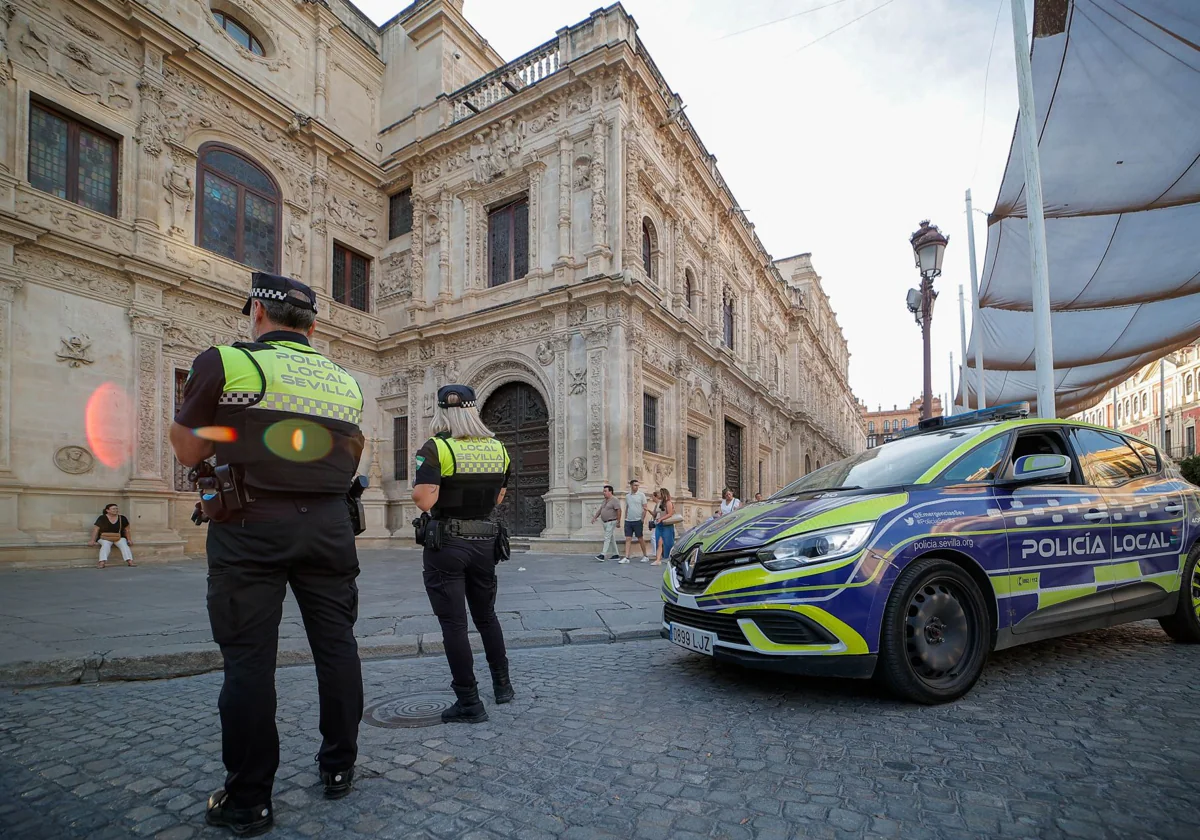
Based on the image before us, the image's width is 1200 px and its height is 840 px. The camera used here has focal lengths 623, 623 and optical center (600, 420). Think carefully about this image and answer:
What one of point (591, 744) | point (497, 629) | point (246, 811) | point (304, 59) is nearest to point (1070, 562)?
point (591, 744)

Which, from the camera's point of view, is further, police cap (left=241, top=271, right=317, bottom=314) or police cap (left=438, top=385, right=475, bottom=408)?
police cap (left=438, top=385, right=475, bottom=408)

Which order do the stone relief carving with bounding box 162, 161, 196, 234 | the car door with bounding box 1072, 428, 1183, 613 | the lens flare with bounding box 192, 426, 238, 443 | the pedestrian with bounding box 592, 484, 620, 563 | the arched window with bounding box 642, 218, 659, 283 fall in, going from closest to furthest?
the lens flare with bounding box 192, 426, 238, 443 → the car door with bounding box 1072, 428, 1183, 613 → the pedestrian with bounding box 592, 484, 620, 563 → the stone relief carving with bounding box 162, 161, 196, 234 → the arched window with bounding box 642, 218, 659, 283

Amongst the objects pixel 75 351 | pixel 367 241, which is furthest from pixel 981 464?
pixel 367 241

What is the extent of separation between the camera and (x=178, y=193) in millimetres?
14523

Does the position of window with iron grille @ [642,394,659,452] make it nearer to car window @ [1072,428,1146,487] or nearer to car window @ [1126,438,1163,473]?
car window @ [1126,438,1163,473]

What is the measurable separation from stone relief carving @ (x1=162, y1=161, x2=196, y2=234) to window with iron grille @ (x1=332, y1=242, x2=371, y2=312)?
452cm

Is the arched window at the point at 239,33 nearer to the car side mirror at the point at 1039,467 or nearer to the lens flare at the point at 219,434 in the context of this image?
the lens flare at the point at 219,434

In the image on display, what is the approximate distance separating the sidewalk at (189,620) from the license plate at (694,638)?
1.62m

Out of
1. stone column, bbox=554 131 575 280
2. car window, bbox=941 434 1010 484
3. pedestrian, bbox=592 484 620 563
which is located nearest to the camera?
car window, bbox=941 434 1010 484

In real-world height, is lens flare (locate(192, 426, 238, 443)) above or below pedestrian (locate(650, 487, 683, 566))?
above

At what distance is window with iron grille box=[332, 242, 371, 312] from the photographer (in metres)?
19.1

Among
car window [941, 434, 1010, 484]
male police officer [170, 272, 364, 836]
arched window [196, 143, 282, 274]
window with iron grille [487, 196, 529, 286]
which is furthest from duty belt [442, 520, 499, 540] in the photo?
arched window [196, 143, 282, 274]

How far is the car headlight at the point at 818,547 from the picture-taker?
3.33 m

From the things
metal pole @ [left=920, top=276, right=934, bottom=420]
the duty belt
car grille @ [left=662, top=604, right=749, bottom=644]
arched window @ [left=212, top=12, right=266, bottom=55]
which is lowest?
car grille @ [left=662, top=604, right=749, bottom=644]
